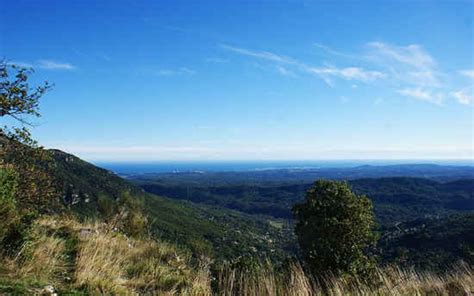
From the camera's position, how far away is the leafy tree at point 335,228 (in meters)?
12.9

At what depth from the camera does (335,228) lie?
1352 cm

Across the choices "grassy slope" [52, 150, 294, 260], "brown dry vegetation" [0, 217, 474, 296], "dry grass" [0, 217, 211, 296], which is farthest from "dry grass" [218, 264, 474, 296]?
"grassy slope" [52, 150, 294, 260]

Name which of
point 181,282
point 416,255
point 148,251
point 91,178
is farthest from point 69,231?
point 91,178

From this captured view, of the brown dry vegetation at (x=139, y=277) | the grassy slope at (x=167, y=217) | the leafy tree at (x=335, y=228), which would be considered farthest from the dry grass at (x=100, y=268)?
the grassy slope at (x=167, y=217)

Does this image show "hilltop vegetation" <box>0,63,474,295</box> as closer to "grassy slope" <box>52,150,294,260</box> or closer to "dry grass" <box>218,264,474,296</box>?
"dry grass" <box>218,264,474,296</box>

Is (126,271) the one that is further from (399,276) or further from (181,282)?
(399,276)

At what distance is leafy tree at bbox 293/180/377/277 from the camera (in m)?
12.9

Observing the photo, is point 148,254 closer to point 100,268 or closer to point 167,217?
point 100,268

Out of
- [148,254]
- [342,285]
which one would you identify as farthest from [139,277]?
[342,285]

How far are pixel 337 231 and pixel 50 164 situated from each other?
29.7 feet

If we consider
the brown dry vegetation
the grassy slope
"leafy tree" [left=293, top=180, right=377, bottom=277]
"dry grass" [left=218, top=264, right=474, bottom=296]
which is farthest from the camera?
the grassy slope

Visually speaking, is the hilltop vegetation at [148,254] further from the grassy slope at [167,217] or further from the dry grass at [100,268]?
the grassy slope at [167,217]

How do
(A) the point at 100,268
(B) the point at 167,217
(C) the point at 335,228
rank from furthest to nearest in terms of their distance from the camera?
(B) the point at 167,217 → (C) the point at 335,228 → (A) the point at 100,268

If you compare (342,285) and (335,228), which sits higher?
(342,285)
